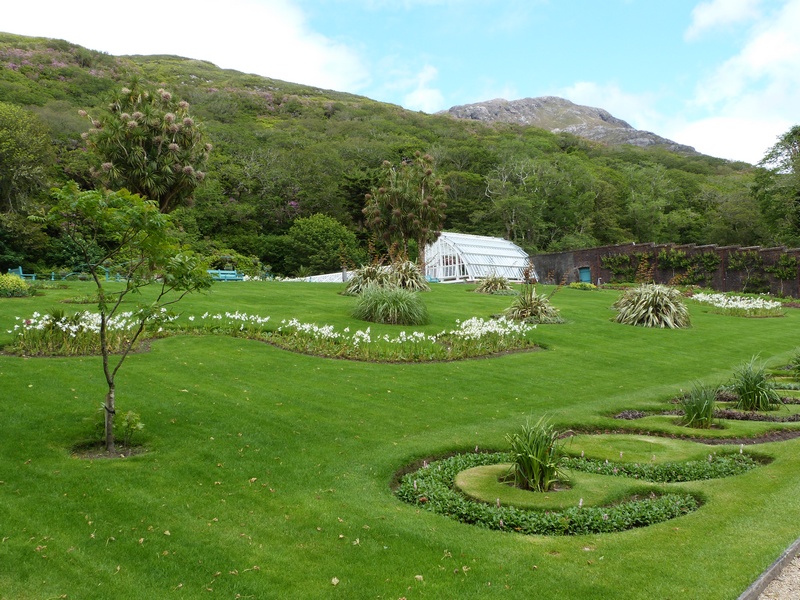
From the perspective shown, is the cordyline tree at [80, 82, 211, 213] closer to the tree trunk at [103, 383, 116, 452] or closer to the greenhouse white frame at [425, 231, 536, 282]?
the tree trunk at [103, 383, 116, 452]

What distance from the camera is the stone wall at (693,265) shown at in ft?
115

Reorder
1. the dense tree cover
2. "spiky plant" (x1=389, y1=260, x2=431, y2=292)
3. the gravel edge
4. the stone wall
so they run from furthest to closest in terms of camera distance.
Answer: the dense tree cover
the stone wall
"spiky plant" (x1=389, y1=260, x2=431, y2=292)
the gravel edge

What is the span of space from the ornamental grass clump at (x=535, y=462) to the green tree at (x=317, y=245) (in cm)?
3623

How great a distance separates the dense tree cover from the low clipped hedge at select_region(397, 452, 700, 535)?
32752mm

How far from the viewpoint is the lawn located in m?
4.20

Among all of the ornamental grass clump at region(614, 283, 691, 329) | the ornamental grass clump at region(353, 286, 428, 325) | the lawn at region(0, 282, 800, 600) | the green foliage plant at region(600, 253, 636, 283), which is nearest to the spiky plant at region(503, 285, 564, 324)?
the ornamental grass clump at region(614, 283, 691, 329)

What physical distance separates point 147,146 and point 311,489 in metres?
19.3

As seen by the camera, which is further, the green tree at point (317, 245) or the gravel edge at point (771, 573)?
the green tree at point (317, 245)

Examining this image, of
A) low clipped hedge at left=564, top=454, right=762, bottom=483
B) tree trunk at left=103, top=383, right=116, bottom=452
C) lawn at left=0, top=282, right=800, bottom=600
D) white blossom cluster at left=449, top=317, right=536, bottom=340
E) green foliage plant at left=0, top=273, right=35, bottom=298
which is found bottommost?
low clipped hedge at left=564, top=454, right=762, bottom=483

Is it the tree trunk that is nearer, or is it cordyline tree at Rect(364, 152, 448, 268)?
the tree trunk

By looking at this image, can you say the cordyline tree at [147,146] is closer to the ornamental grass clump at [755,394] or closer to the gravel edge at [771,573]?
the ornamental grass clump at [755,394]

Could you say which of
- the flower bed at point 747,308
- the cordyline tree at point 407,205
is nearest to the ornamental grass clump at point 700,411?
the flower bed at point 747,308

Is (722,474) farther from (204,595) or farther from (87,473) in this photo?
(87,473)

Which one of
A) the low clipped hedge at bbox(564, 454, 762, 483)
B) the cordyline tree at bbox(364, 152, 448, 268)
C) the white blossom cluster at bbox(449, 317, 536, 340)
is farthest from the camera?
the cordyline tree at bbox(364, 152, 448, 268)
